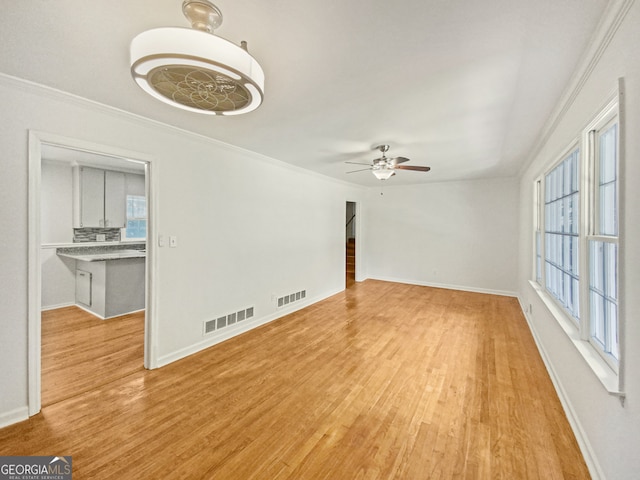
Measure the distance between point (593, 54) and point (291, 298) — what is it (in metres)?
4.24

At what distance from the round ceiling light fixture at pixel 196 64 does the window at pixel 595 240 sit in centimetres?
182

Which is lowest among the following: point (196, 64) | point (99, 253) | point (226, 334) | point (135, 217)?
point (226, 334)

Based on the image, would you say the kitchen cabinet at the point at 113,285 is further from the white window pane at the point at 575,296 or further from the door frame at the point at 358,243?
the white window pane at the point at 575,296

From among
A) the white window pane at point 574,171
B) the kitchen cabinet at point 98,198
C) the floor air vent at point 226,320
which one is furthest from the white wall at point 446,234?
the kitchen cabinet at point 98,198

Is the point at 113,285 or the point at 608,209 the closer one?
the point at 608,209

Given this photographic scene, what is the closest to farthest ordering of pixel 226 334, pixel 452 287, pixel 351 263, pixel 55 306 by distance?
pixel 226 334, pixel 55 306, pixel 452 287, pixel 351 263

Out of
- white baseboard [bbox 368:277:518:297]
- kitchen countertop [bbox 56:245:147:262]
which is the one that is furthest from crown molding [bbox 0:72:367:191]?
white baseboard [bbox 368:277:518:297]

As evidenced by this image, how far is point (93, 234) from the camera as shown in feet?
16.9

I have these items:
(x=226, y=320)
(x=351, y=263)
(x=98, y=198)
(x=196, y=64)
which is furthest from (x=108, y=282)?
(x=351, y=263)

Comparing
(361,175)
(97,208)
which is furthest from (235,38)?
(97,208)

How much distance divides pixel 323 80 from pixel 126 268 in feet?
14.3

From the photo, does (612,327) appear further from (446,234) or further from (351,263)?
(351,263)

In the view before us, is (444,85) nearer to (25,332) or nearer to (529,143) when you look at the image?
(529,143)

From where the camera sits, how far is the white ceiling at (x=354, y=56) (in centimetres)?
124
